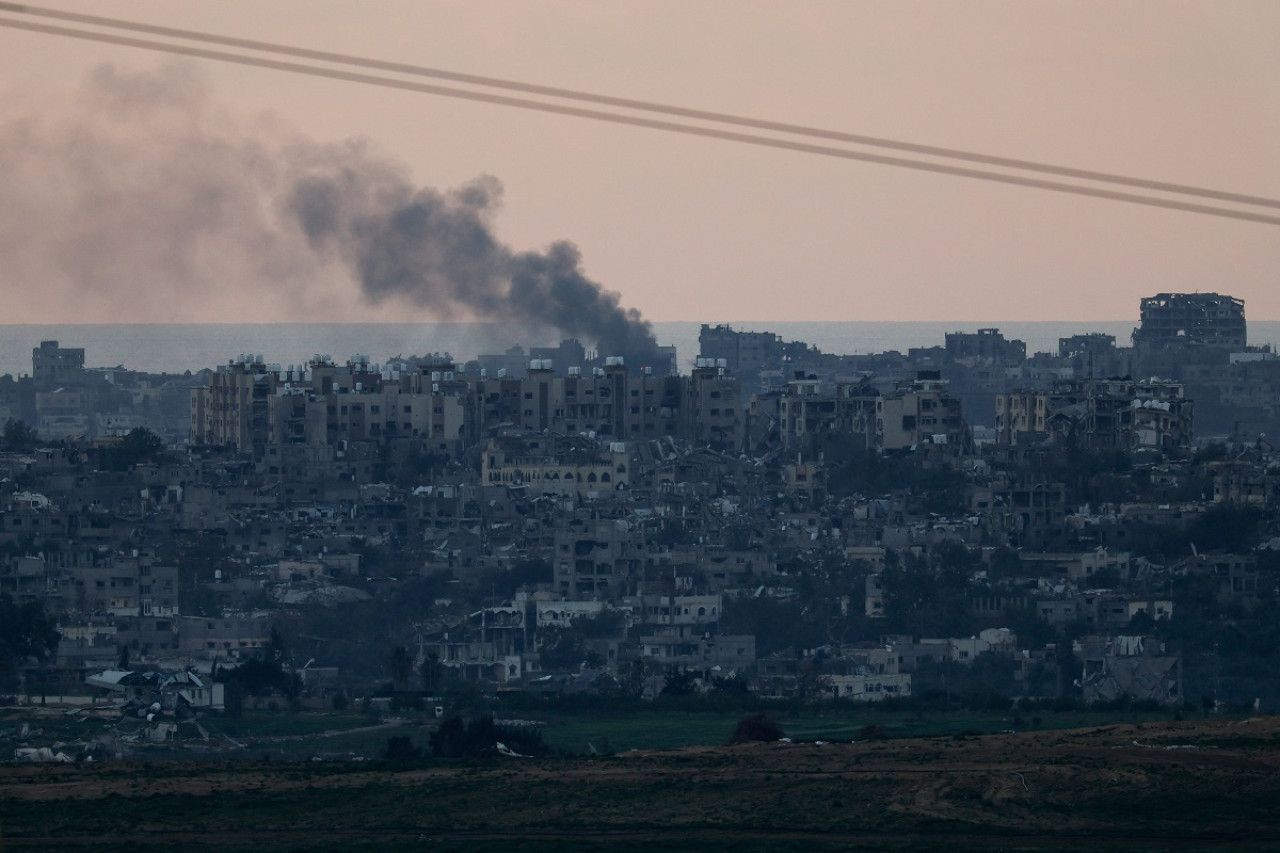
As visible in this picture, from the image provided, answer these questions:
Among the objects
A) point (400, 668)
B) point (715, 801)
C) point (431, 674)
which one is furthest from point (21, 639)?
point (715, 801)

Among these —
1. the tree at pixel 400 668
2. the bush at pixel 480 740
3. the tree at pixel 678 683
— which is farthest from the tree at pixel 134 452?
the bush at pixel 480 740

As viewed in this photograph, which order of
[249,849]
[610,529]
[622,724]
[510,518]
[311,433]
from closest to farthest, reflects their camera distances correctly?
[249,849] < [622,724] < [610,529] < [510,518] < [311,433]

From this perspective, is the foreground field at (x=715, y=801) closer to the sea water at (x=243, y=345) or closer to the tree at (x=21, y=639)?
the tree at (x=21, y=639)

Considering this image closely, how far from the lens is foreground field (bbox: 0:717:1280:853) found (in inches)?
1197

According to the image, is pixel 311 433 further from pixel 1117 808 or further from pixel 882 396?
pixel 1117 808

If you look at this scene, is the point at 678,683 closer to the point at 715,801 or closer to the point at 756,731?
the point at 756,731

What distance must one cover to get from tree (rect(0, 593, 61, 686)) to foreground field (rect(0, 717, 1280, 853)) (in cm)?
1525

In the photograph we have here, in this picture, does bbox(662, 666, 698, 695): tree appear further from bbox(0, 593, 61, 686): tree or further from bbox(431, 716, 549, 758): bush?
bbox(0, 593, 61, 686): tree

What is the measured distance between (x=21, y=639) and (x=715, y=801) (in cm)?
2137

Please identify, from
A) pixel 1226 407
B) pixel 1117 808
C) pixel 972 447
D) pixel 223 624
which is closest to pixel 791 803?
pixel 1117 808

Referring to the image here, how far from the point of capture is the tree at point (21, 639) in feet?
163

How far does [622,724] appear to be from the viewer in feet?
147


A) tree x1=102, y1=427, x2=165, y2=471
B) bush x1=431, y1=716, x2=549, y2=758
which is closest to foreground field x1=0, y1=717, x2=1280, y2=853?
bush x1=431, y1=716, x2=549, y2=758

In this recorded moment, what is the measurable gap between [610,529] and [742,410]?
3113 centimetres
